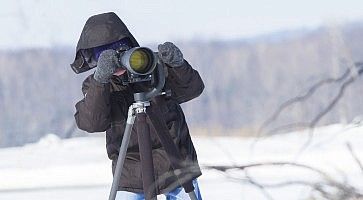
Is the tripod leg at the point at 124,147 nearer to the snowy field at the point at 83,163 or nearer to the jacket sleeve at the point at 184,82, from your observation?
the jacket sleeve at the point at 184,82

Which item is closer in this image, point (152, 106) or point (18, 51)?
point (152, 106)

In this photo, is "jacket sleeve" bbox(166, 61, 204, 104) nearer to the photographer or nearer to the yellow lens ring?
the photographer

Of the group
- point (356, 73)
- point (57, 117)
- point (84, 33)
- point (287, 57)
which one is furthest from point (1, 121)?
point (356, 73)

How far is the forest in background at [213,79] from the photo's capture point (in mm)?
5355

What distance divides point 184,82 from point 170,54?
16 cm

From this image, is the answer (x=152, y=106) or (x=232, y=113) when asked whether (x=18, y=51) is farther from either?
(x=152, y=106)

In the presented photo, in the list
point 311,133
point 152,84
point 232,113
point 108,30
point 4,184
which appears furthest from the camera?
point 232,113

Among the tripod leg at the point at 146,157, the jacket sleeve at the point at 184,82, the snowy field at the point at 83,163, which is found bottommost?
the snowy field at the point at 83,163

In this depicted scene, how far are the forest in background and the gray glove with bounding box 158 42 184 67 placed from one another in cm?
377

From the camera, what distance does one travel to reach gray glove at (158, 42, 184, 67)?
3.75 feet

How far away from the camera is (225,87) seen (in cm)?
589

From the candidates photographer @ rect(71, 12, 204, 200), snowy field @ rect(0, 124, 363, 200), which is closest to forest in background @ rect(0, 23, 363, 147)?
snowy field @ rect(0, 124, 363, 200)

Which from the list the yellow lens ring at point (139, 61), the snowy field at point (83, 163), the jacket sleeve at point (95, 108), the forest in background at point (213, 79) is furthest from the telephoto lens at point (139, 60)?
the forest in background at point (213, 79)

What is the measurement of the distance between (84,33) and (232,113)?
4.11 meters
